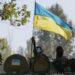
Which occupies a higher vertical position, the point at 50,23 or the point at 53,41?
the point at 50,23

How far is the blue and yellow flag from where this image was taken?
14.3m

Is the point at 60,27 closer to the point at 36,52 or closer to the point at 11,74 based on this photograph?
the point at 36,52

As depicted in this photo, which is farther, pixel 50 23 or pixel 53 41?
pixel 53 41

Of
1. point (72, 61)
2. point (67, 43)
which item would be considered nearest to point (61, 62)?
point (72, 61)

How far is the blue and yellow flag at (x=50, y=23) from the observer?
1434 cm

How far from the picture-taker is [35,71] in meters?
10.8

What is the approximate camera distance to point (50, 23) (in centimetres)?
1452

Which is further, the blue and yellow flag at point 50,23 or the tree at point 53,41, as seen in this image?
the tree at point 53,41

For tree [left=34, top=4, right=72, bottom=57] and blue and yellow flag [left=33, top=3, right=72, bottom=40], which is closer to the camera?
blue and yellow flag [left=33, top=3, right=72, bottom=40]

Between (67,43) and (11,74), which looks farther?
(67,43)

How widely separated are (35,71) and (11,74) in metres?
0.51

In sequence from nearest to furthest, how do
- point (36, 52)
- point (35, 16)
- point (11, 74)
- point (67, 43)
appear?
point (11, 74)
point (36, 52)
point (35, 16)
point (67, 43)

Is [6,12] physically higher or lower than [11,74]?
higher

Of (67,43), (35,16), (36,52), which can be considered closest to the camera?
(36,52)
